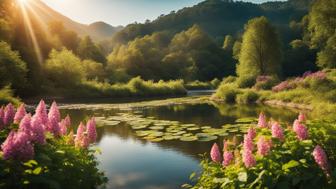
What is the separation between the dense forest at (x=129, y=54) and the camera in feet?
109

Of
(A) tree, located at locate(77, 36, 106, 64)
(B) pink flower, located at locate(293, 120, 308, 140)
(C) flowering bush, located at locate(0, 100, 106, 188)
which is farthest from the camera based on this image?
(A) tree, located at locate(77, 36, 106, 64)

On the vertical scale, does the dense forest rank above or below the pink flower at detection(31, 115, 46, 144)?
above

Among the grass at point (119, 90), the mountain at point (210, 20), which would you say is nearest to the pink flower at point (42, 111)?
the grass at point (119, 90)

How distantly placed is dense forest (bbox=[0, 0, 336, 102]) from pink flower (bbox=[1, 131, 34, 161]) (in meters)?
22.7

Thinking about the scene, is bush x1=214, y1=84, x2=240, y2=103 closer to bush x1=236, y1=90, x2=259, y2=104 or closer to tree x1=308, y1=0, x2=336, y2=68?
bush x1=236, y1=90, x2=259, y2=104

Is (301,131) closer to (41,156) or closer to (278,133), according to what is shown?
(278,133)

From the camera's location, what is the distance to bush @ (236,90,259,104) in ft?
105

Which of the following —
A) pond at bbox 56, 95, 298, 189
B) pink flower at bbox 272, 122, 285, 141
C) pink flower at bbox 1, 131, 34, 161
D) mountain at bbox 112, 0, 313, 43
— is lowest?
pond at bbox 56, 95, 298, 189

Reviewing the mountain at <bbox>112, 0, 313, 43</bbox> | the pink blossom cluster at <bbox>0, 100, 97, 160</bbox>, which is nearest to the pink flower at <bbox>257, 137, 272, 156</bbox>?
the pink blossom cluster at <bbox>0, 100, 97, 160</bbox>

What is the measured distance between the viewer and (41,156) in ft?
15.3

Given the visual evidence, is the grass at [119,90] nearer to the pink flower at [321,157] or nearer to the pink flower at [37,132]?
the pink flower at [37,132]

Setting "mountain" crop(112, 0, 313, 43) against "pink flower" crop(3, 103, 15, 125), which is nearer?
"pink flower" crop(3, 103, 15, 125)

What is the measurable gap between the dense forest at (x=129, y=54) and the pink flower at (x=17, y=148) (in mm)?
22740

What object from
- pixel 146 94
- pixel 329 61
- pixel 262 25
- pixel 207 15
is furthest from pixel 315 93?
pixel 207 15
